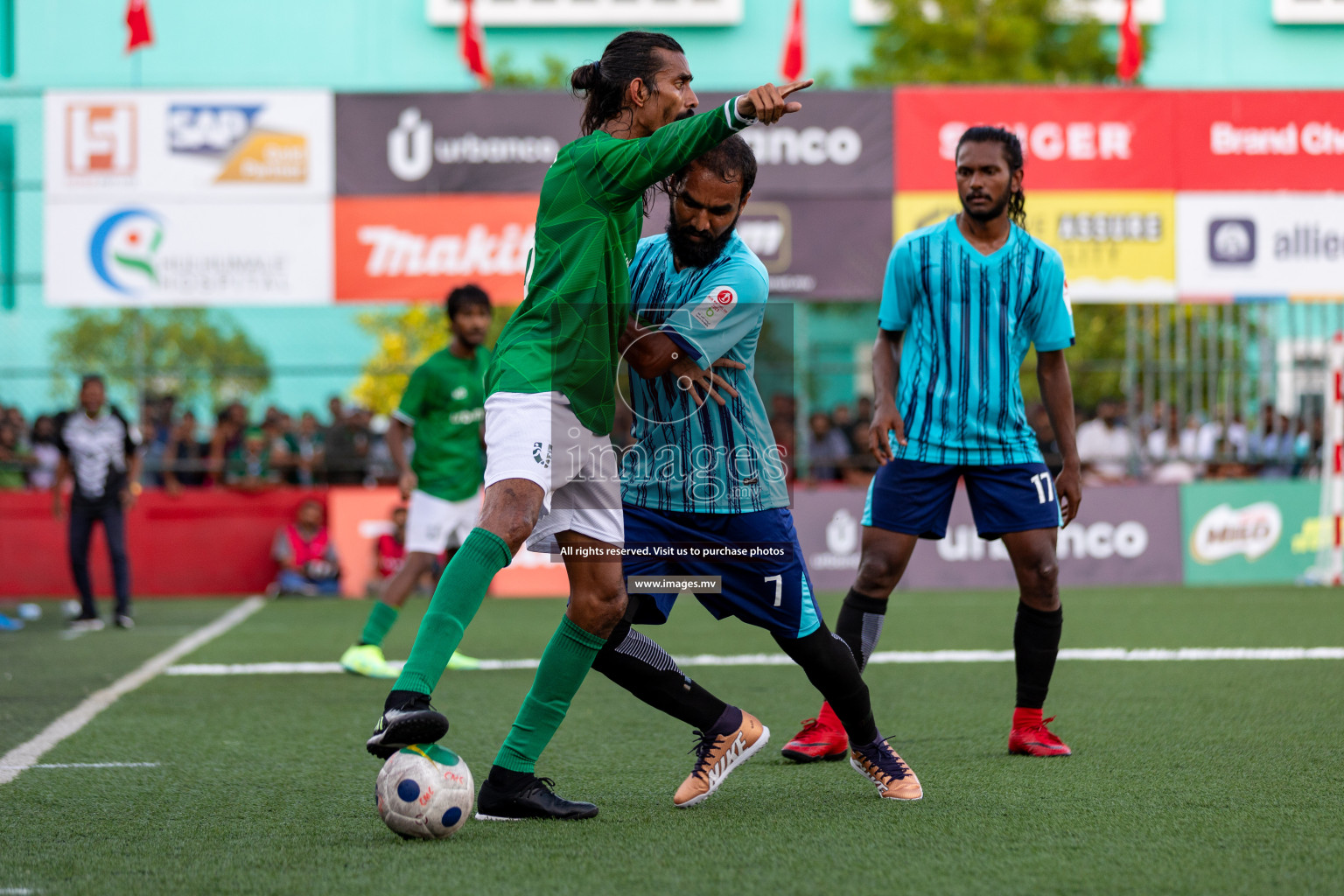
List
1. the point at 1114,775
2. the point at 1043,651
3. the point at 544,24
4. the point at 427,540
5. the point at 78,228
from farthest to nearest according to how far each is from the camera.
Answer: the point at 544,24
the point at 78,228
the point at 427,540
the point at 1043,651
the point at 1114,775

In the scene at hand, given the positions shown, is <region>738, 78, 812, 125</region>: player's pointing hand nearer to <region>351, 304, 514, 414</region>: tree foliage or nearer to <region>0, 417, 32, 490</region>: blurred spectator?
<region>0, 417, 32, 490</region>: blurred spectator

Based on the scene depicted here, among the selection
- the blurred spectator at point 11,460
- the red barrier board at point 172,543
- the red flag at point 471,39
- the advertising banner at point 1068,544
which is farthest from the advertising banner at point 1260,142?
the blurred spectator at point 11,460

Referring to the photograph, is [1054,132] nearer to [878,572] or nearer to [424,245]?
[424,245]

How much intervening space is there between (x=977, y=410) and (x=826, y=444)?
9.91 meters

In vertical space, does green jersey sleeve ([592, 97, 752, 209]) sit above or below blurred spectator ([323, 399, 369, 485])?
above

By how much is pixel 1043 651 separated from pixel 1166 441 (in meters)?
9.93

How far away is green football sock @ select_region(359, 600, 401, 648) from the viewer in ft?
24.9

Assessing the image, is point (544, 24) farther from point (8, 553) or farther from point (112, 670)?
point (112, 670)

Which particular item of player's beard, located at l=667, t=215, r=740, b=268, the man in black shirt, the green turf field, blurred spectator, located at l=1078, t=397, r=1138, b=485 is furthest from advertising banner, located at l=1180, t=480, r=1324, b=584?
player's beard, located at l=667, t=215, r=740, b=268

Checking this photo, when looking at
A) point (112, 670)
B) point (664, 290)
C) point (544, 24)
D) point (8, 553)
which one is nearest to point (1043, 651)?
point (664, 290)

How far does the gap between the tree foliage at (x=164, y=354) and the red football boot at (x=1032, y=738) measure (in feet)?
36.4

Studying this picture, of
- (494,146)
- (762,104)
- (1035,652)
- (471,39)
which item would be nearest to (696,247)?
(762,104)

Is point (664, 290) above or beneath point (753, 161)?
beneath

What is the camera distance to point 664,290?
12.9ft
